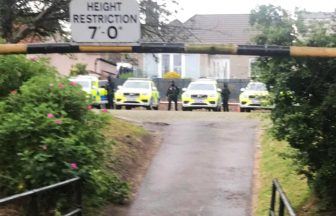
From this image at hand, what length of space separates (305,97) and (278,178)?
11.2 ft

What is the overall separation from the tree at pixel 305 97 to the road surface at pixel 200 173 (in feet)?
7.00

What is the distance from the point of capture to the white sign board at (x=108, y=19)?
709cm

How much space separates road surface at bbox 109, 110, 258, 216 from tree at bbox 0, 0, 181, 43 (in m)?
3.05

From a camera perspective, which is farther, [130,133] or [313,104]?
[130,133]

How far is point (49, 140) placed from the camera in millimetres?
7945

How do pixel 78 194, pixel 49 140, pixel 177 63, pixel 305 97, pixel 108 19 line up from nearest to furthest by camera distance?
pixel 108 19 → pixel 78 194 → pixel 49 140 → pixel 305 97 → pixel 177 63

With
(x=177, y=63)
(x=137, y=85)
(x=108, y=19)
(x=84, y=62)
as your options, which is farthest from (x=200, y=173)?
(x=177, y=63)

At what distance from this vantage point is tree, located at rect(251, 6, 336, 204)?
814 centimetres

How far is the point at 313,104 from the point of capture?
27.6ft

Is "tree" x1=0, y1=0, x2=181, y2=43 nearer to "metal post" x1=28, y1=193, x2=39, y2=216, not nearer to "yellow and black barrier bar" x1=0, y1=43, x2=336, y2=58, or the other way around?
"yellow and black barrier bar" x1=0, y1=43, x2=336, y2=58

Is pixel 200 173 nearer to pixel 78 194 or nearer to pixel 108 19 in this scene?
pixel 78 194

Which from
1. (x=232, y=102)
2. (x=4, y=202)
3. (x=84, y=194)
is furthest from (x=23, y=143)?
(x=232, y=102)

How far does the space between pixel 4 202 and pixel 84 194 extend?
3.54m

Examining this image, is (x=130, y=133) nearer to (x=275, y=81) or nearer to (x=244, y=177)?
(x=244, y=177)
